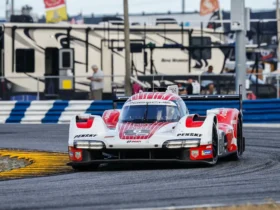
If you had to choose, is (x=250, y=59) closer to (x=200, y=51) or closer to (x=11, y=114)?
(x=200, y=51)

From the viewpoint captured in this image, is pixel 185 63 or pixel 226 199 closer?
pixel 226 199

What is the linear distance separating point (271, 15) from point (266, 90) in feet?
99.1

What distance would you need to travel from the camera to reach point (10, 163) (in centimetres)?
1577

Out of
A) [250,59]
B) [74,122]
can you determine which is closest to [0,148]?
[74,122]

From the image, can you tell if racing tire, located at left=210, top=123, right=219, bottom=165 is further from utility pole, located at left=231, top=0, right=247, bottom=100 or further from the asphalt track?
utility pole, located at left=231, top=0, right=247, bottom=100

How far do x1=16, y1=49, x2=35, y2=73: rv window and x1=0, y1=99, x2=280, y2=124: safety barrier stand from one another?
16.4 feet

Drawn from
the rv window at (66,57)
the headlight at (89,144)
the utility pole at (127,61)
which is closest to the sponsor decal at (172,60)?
the utility pole at (127,61)

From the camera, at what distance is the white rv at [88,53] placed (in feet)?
109

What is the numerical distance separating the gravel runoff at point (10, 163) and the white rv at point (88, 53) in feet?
52.7

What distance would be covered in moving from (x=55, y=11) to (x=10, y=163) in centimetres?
2822

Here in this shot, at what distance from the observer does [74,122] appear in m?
14.7

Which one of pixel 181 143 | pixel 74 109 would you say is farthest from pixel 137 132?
pixel 74 109

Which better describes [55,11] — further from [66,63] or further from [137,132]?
[137,132]

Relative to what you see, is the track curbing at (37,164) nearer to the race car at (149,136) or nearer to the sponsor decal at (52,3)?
the race car at (149,136)
